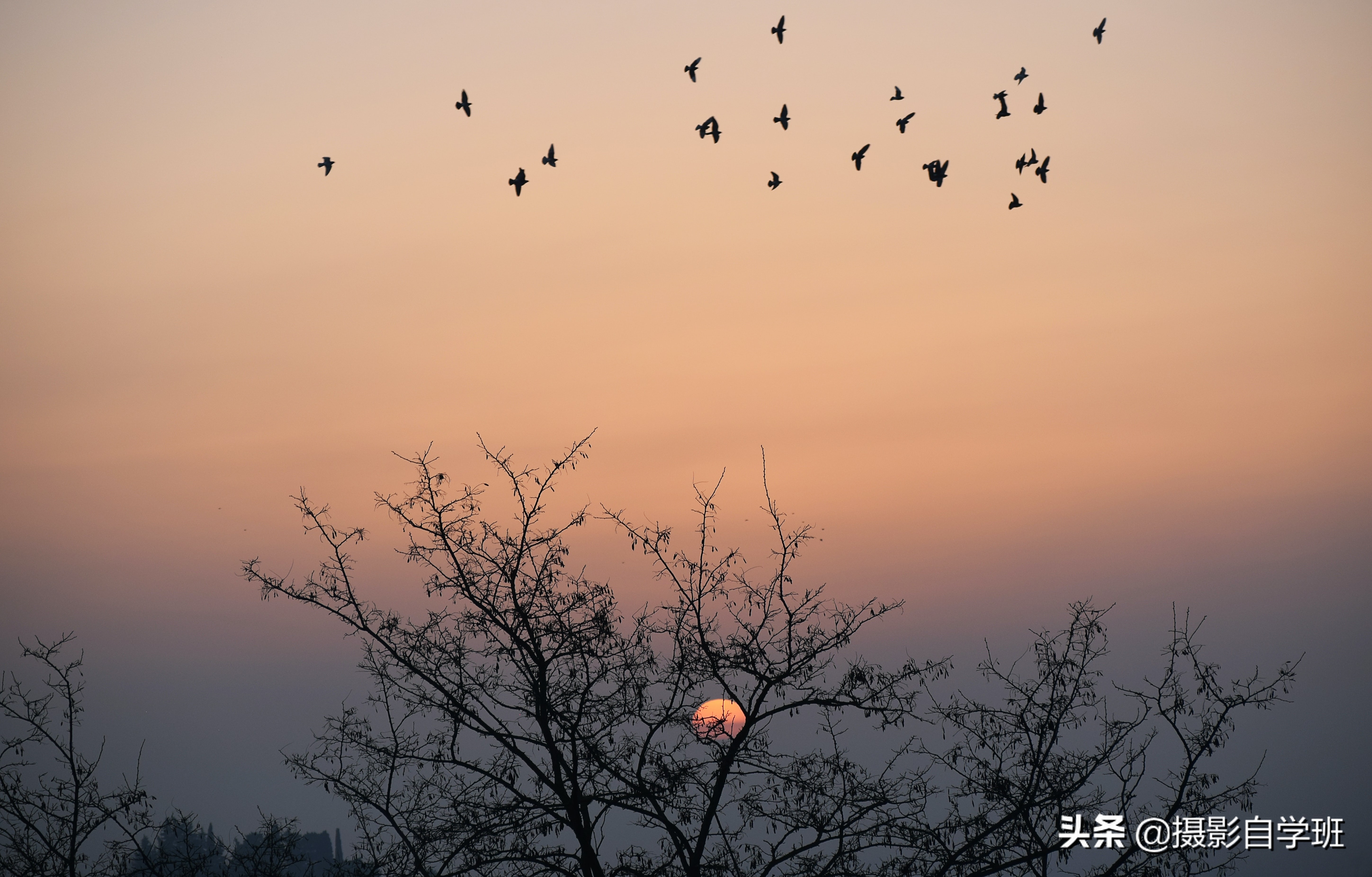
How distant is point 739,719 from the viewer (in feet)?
33.1

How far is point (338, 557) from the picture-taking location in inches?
403

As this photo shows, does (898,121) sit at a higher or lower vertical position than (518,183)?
higher

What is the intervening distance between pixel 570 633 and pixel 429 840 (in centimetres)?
238

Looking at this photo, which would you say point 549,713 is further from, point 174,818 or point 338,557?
point 174,818

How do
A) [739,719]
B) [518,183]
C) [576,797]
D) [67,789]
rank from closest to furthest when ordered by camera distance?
[576,797] < [739,719] < [67,789] < [518,183]

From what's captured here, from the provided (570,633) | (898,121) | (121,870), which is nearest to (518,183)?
(898,121)

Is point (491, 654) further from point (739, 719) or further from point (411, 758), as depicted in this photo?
point (739, 719)

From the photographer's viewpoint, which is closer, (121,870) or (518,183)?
(121,870)

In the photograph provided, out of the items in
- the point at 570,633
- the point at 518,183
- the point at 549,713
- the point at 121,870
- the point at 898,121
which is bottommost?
the point at 121,870

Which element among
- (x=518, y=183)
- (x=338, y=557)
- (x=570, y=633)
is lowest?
(x=570, y=633)

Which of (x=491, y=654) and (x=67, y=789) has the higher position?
(x=491, y=654)

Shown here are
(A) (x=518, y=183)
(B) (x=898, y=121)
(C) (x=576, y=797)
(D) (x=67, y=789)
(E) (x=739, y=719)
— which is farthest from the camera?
(B) (x=898, y=121)

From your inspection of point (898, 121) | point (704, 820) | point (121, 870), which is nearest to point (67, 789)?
point (121, 870)

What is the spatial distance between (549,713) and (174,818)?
586cm
